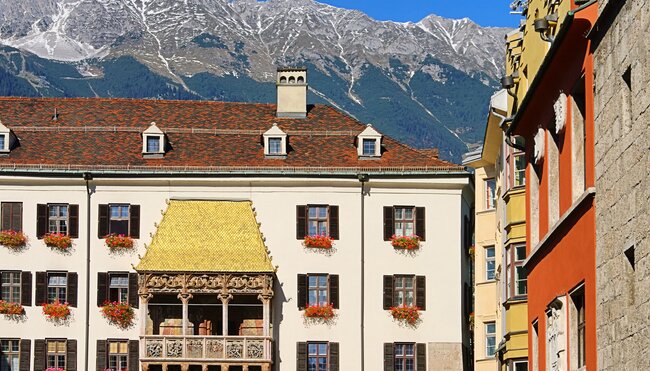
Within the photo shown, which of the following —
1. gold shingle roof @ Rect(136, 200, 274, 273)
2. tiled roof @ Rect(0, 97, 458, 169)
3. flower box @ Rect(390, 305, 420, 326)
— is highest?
tiled roof @ Rect(0, 97, 458, 169)

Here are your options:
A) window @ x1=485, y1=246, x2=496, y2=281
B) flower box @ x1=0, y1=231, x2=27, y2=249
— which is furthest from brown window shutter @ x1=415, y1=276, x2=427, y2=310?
flower box @ x1=0, y1=231, x2=27, y2=249

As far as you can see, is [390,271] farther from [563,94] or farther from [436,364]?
[563,94]

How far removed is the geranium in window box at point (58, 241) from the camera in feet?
239

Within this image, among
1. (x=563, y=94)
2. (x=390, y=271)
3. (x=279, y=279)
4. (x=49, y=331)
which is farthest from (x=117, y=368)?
(x=563, y=94)

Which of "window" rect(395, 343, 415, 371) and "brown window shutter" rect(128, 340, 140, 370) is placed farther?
"window" rect(395, 343, 415, 371)

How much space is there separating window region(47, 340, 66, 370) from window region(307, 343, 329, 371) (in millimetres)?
10209

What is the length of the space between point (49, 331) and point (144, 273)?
4765 mm

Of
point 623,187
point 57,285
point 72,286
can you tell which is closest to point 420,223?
point 72,286

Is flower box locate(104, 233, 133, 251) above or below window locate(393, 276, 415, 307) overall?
above

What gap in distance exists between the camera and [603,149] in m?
21.9

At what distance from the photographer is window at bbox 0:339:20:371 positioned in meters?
71.8

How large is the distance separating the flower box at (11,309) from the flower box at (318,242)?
1217cm

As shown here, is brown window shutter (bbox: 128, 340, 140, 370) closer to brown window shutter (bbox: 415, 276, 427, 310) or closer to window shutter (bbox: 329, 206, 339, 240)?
window shutter (bbox: 329, 206, 339, 240)

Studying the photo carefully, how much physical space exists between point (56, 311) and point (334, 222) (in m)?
12.3
